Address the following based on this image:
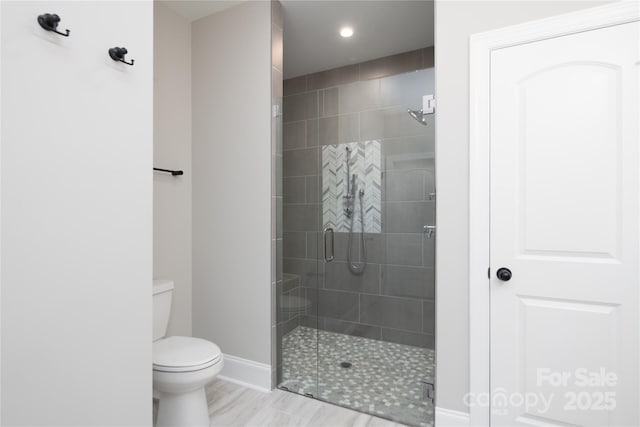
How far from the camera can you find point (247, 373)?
2.22m

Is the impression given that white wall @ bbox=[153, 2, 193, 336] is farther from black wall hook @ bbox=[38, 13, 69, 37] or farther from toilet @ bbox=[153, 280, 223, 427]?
black wall hook @ bbox=[38, 13, 69, 37]

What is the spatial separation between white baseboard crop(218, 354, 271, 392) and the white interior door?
138 cm

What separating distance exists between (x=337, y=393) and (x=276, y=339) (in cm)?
53

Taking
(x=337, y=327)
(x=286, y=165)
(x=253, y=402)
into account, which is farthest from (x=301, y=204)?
(x=253, y=402)

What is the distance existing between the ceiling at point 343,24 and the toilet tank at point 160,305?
78.2 inches

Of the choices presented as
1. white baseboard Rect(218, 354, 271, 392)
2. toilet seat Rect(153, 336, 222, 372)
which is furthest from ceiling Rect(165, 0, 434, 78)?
white baseboard Rect(218, 354, 271, 392)

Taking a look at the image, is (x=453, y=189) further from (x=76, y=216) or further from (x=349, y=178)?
(x=76, y=216)

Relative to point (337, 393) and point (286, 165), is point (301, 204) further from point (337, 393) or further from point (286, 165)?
point (337, 393)

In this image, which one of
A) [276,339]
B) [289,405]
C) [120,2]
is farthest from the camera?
[276,339]

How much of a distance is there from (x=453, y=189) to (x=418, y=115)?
0.55 meters

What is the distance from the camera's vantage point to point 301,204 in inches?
91.1

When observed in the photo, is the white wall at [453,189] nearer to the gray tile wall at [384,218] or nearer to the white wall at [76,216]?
the gray tile wall at [384,218]

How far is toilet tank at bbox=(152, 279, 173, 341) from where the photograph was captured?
6.33 ft

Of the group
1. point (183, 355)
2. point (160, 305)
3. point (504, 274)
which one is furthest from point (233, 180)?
point (504, 274)
